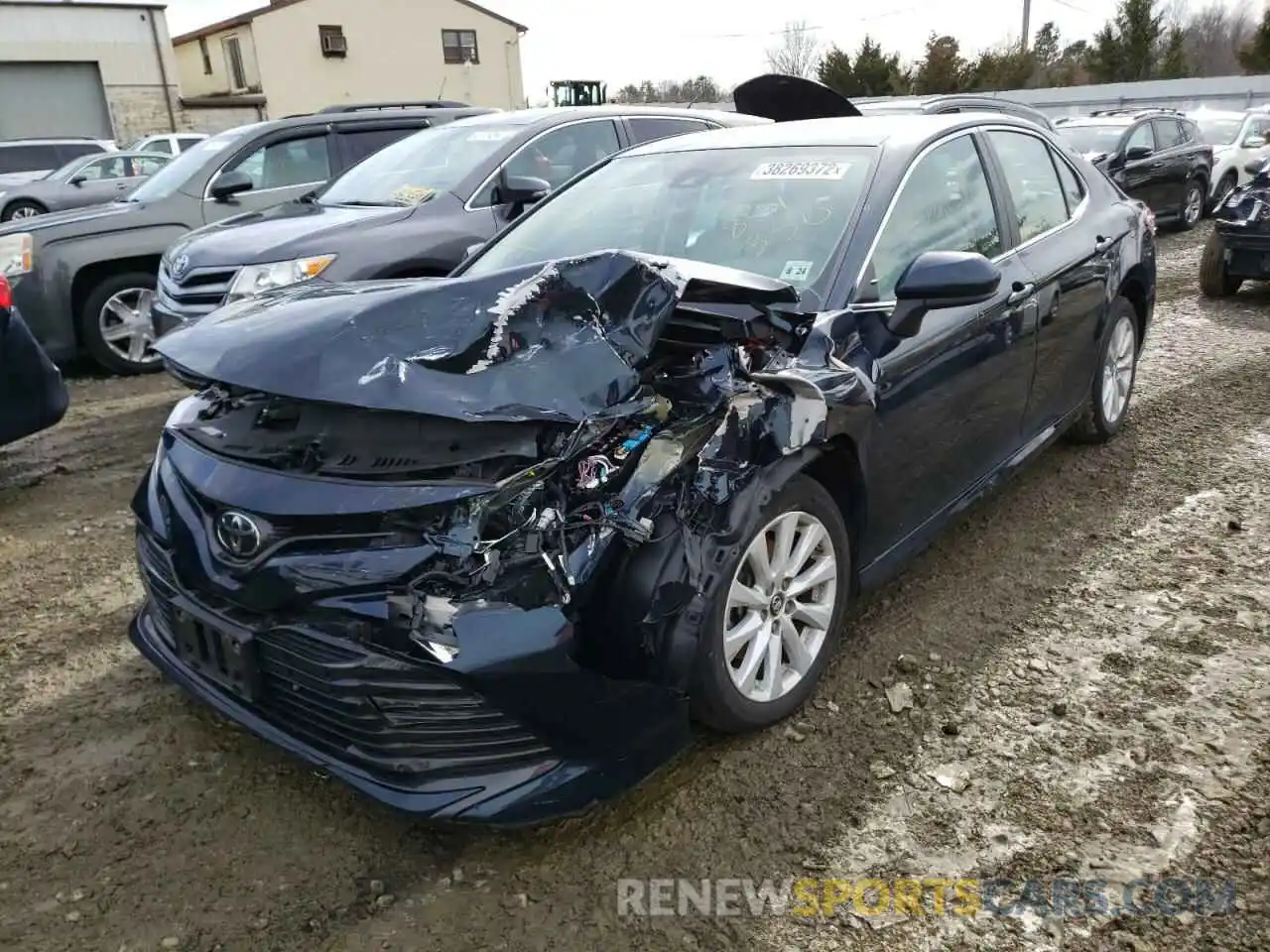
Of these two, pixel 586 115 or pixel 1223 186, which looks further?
pixel 1223 186

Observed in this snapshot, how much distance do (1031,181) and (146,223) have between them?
6.16 m

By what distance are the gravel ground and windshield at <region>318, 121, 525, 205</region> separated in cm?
318

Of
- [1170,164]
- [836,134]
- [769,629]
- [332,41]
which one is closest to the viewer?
[769,629]

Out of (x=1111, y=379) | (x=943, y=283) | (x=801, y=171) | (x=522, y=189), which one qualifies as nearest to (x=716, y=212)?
(x=801, y=171)

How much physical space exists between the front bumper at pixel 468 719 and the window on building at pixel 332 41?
4053 centimetres

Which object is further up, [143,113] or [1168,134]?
[143,113]

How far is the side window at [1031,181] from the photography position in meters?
3.89

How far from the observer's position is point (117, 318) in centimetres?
711

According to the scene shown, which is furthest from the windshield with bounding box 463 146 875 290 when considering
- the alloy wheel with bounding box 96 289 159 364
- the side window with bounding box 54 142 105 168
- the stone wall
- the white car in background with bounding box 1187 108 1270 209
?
the stone wall

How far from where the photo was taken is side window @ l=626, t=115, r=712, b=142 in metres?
6.82

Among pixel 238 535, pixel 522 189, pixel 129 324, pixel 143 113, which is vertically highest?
pixel 143 113

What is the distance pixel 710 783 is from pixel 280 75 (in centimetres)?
4027

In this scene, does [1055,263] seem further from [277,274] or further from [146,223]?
[146,223]

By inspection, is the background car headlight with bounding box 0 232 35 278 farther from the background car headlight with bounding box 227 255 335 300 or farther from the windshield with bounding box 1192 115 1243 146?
the windshield with bounding box 1192 115 1243 146
